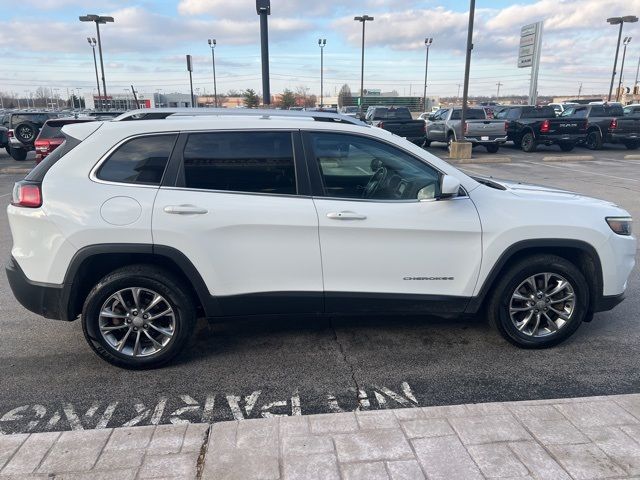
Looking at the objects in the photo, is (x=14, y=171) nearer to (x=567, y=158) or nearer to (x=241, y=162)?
(x=241, y=162)

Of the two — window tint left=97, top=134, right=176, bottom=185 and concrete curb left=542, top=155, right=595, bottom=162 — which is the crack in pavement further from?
concrete curb left=542, top=155, right=595, bottom=162

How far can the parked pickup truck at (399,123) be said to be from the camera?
19438mm

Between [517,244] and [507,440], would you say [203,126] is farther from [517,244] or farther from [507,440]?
[507,440]

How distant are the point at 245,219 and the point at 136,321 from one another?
107 cm

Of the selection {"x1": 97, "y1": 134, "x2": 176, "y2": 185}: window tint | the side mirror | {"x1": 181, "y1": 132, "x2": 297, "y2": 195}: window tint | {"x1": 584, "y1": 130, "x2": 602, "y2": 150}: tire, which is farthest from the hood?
{"x1": 584, "y1": 130, "x2": 602, "y2": 150}: tire

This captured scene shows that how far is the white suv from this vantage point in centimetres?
336

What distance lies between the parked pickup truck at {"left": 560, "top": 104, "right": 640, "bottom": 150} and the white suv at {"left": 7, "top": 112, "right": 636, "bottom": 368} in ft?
63.3

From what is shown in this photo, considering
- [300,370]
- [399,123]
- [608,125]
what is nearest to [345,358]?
[300,370]

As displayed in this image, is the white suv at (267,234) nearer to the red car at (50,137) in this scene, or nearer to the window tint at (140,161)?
the window tint at (140,161)

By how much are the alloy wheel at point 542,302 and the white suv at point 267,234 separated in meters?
0.02

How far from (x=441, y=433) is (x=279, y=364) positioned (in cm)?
134

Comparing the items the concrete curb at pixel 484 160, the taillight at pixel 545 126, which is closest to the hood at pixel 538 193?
the concrete curb at pixel 484 160

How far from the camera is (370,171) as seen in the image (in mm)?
3783

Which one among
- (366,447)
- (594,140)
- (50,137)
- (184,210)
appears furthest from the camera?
(594,140)
